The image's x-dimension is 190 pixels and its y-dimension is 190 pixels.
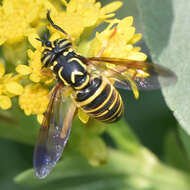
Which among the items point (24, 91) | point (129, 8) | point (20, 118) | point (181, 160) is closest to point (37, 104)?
point (24, 91)

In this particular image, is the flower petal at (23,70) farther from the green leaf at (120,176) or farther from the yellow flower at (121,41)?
the green leaf at (120,176)

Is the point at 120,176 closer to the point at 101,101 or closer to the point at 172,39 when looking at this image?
the point at 101,101

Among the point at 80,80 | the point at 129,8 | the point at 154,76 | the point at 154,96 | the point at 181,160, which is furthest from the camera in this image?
the point at 154,96

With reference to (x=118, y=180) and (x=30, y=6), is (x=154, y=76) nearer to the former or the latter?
(x=30, y=6)

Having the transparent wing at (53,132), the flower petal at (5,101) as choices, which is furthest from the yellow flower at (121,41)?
the flower petal at (5,101)

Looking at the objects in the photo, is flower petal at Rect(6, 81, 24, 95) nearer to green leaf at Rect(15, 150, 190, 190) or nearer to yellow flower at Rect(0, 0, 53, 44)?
yellow flower at Rect(0, 0, 53, 44)

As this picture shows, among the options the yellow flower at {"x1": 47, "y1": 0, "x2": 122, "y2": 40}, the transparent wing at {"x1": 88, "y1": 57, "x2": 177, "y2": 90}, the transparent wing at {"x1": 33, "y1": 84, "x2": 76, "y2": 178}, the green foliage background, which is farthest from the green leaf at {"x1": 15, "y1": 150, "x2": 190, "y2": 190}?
the yellow flower at {"x1": 47, "y1": 0, "x2": 122, "y2": 40}

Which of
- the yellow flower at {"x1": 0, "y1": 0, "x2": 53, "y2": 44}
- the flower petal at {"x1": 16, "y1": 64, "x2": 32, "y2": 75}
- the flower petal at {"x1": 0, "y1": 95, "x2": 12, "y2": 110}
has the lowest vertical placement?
the flower petal at {"x1": 0, "y1": 95, "x2": 12, "y2": 110}

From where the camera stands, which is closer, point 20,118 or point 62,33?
point 62,33
